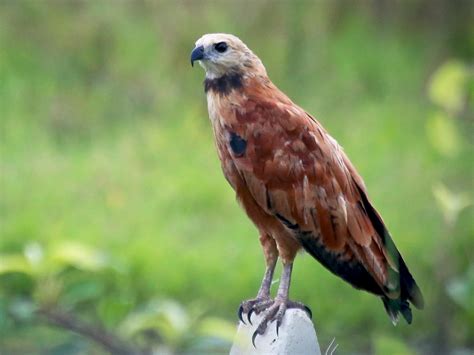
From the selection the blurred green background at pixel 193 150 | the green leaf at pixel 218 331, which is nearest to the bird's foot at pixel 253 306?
the green leaf at pixel 218 331

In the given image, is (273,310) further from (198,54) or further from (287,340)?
(198,54)

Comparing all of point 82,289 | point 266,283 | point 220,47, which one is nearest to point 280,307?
point 266,283

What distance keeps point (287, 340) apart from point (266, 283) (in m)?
0.58

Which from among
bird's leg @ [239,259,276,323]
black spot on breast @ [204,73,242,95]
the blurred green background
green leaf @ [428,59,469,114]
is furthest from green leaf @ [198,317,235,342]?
the blurred green background

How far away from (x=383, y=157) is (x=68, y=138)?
84.9 inches

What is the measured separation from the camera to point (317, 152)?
3.93 meters

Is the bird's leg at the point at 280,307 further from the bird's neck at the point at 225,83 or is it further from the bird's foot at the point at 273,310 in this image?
the bird's neck at the point at 225,83

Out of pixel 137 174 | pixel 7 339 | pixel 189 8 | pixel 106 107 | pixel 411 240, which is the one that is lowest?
pixel 7 339

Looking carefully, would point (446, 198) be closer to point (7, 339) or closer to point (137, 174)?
point (7, 339)

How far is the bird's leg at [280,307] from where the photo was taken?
3.58m

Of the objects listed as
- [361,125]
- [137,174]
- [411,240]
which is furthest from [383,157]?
[137,174]

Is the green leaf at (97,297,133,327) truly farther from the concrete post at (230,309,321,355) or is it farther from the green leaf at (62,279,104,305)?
the concrete post at (230,309,321,355)

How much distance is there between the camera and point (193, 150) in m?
8.85

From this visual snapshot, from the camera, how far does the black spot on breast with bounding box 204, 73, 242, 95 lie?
13.2 ft
